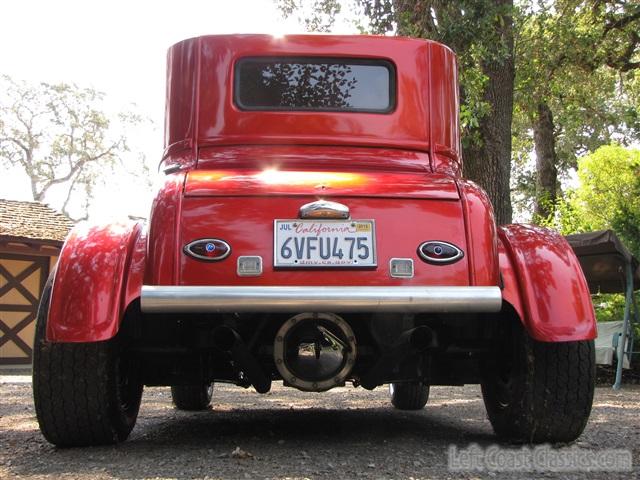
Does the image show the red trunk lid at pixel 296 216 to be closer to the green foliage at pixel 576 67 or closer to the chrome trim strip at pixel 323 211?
the chrome trim strip at pixel 323 211

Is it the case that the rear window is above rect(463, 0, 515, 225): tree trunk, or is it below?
above

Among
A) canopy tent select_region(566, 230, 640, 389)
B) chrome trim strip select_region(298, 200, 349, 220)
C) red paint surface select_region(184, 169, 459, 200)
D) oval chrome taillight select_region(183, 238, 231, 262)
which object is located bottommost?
canopy tent select_region(566, 230, 640, 389)

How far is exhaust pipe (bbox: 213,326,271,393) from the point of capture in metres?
3.57

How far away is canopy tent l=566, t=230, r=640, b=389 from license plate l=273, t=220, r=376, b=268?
7380mm

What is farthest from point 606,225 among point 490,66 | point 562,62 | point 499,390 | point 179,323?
point 179,323

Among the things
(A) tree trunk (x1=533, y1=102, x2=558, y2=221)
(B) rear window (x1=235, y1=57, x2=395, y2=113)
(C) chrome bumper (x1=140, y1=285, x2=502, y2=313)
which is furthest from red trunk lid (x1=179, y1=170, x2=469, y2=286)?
(A) tree trunk (x1=533, y1=102, x2=558, y2=221)

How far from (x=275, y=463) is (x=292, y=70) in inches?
85.5

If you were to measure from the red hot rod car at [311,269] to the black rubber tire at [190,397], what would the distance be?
5.93 feet

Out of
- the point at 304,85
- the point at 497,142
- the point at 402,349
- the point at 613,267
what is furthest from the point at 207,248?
the point at 613,267

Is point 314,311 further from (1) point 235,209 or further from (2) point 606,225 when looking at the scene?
(2) point 606,225

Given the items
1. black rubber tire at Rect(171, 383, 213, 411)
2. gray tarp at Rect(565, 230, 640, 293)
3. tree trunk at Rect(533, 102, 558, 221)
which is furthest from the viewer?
tree trunk at Rect(533, 102, 558, 221)

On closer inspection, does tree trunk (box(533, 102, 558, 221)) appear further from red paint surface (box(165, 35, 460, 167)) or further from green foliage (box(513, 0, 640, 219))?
red paint surface (box(165, 35, 460, 167))

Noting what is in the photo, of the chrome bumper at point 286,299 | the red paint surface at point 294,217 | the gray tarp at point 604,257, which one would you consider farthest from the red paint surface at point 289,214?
the gray tarp at point 604,257

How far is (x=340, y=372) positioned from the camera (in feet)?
12.0
